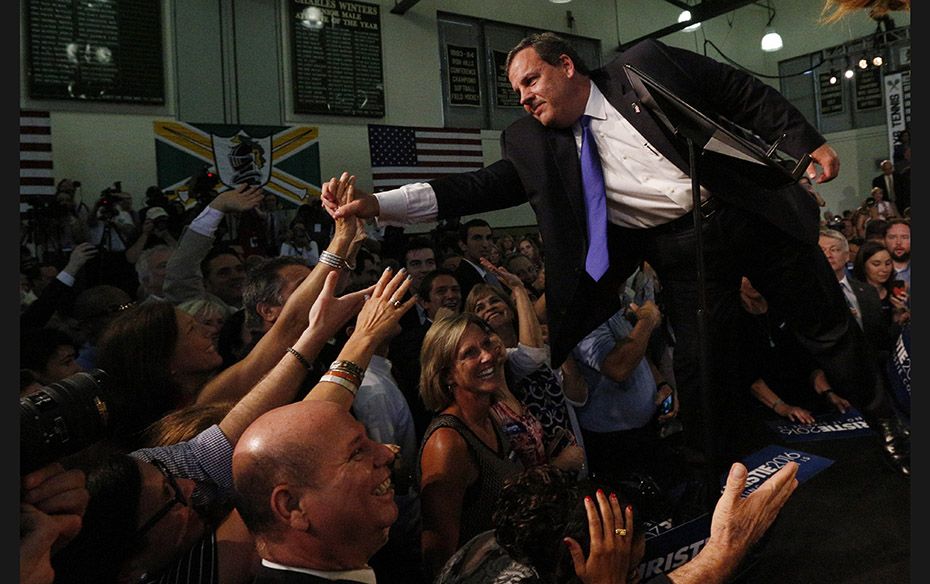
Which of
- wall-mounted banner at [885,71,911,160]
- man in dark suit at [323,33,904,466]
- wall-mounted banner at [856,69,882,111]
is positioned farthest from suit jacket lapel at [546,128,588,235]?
wall-mounted banner at [856,69,882,111]

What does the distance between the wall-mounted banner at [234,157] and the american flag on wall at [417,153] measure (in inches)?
33.8

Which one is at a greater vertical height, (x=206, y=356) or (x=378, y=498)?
(x=206, y=356)

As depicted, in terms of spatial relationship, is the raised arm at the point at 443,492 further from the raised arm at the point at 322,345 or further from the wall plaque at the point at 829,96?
Answer: the wall plaque at the point at 829,96

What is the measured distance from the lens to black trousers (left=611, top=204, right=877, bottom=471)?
183cm

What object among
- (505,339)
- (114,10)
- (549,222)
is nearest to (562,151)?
(549,222)

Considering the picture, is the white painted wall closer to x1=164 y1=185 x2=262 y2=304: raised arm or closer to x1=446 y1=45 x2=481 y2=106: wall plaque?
x1=446 y1=45 x2=481 y2=106: wall plaque

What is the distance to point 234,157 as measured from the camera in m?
7.51

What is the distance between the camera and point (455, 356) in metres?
2.07

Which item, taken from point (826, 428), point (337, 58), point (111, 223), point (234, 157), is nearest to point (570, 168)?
point (826, 428)

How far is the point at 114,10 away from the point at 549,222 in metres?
7.05

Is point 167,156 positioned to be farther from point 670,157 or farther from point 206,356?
point 670,157

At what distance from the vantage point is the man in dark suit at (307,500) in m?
1.13

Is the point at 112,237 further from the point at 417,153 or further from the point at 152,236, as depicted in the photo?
the point at 417,153

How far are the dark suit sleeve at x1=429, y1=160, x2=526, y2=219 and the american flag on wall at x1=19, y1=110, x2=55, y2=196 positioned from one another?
627 cm
